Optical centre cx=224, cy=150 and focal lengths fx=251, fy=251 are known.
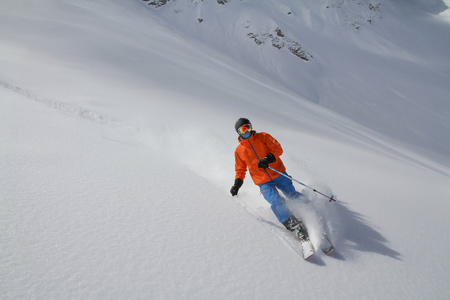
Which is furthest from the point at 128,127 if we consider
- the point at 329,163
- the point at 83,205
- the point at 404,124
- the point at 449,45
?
the point at 449,45

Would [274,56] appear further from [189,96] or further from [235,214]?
[235,214]

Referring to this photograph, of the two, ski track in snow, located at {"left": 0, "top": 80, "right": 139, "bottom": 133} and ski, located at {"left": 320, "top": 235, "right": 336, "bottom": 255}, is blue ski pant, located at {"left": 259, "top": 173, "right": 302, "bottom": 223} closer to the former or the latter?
ski, located at {"left": 320, "top": 235, "right": 336, "bottom": 255}

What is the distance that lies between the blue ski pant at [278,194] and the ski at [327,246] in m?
0.46

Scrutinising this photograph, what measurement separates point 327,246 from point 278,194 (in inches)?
32.9

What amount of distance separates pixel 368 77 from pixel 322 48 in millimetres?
8682

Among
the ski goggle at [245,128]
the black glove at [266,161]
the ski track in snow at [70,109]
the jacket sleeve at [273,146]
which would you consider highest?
the ski goggle at [245,128]

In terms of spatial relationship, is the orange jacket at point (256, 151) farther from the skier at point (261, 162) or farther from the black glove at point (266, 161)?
the black glove at point (266, 161)

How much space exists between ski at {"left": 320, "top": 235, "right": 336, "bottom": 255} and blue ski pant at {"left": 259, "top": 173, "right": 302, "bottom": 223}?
46cm

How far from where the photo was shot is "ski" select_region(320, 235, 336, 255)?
2631 millimetres

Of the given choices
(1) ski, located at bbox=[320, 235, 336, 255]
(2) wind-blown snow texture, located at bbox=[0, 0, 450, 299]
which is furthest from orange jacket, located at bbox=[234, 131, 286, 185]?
(1) ski, located at bbox=[320, 235, 336, 255]

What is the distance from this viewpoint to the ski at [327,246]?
2631 millimetres

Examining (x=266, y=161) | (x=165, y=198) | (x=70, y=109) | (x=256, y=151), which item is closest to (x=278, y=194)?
(x=266, y=161)

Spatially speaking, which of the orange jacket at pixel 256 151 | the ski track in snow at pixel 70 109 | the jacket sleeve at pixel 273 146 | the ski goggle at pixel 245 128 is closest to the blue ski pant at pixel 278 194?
the orange jacket at pixel 256 151

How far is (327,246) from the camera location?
2.69m
